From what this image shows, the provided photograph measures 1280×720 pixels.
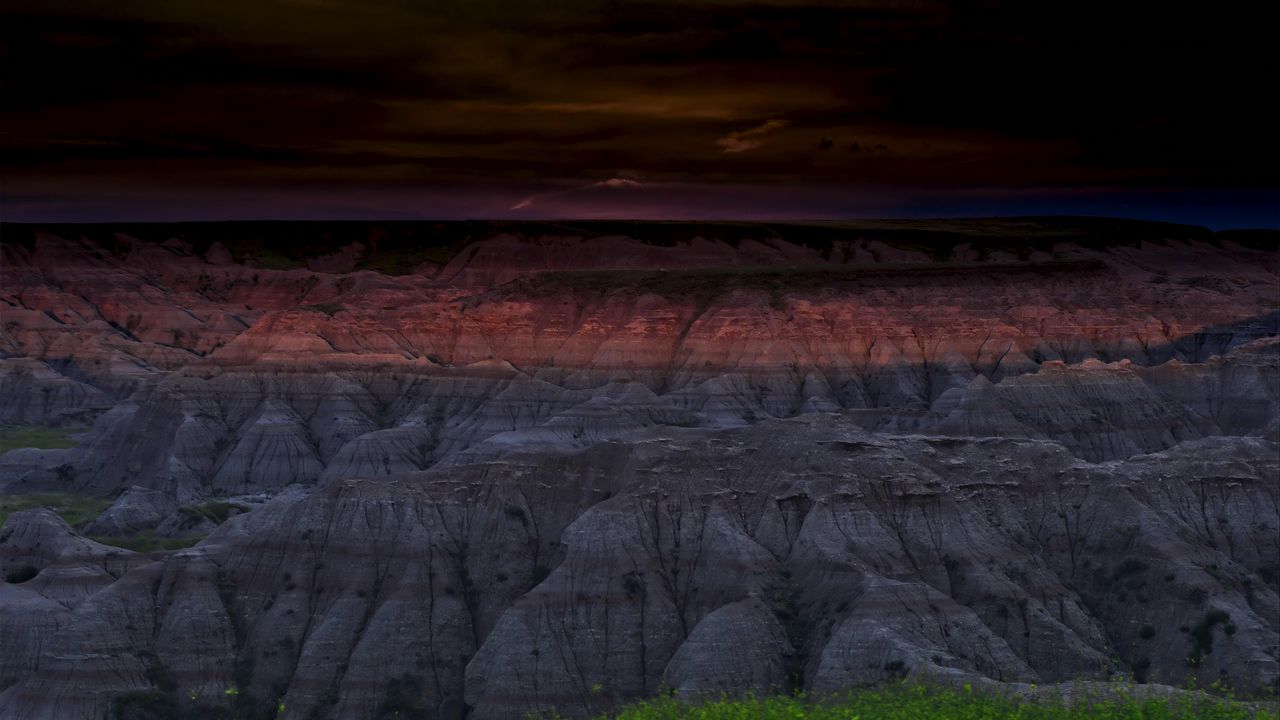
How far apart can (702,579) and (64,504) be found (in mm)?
58965

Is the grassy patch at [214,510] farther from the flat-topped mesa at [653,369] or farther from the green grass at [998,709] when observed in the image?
the green grass at [998,709]

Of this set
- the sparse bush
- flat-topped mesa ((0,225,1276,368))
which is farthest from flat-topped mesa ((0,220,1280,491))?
the sparse bush

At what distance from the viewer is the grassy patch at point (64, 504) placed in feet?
341

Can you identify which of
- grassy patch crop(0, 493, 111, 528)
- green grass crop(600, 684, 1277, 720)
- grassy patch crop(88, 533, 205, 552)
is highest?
green grass crop(600, 684, 1277, 720)

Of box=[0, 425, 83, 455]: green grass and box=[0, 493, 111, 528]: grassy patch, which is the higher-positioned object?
box=[0, 493, 111, 528]: grassy patch

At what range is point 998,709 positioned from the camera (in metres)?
44.1

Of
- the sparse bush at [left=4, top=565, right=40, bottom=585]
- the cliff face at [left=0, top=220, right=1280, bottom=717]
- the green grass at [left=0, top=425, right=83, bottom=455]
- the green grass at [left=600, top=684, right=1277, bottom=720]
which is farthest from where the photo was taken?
the green grass at [left=0, top=425, right=83, bottom=455]

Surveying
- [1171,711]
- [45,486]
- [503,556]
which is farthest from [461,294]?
[1171,711]

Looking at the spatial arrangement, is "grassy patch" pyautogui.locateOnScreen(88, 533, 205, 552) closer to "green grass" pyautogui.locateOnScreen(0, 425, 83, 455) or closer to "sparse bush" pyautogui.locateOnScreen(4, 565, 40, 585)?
A: "sparse bush" pyautogui.locateOnScreen(4, 565, 40, 585)

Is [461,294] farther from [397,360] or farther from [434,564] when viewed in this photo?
[434,564]

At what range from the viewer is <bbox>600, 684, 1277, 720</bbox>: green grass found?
42781mm

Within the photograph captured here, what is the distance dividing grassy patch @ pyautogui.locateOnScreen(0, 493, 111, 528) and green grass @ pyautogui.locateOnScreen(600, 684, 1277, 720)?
6561 cm

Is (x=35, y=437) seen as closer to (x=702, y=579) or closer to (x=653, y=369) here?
(x=653, y=369)

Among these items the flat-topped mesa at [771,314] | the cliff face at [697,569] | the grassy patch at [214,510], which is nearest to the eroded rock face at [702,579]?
the cliff face at [697,569]
